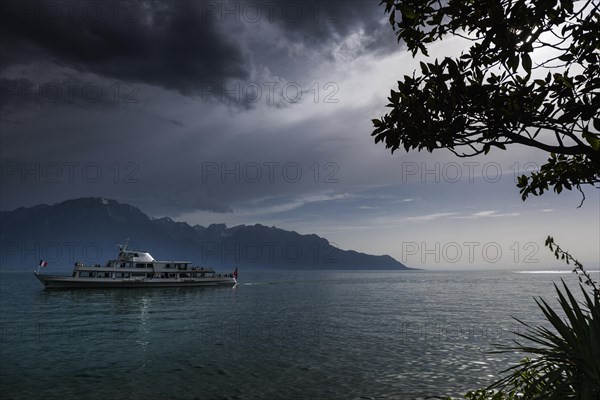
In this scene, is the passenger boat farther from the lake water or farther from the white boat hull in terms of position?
the lake water

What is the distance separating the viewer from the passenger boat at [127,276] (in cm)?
7475

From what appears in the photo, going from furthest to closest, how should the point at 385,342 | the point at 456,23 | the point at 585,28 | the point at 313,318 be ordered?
the point at 313,318
the point at 385,342
the point at 456,23
the point at 585,28

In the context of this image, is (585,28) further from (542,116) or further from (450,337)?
(450,337)

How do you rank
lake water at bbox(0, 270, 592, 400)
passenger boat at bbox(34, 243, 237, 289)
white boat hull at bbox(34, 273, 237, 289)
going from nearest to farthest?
lake water at bbox(0, 270, 592, 400)
white boat hull at bbox(34, 273, 237, 289)
passenger boat at bbox(34, 243, 237, 289)

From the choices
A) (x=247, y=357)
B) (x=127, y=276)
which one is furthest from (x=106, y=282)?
(x=247, y=357)

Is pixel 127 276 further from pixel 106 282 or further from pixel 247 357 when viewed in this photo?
pixel 247 357

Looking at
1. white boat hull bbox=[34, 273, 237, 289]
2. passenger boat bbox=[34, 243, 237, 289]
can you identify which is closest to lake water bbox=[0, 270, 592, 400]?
white boat hull bbox=[34, 273, 237, 289]

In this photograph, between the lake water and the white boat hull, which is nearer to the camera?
the lake water

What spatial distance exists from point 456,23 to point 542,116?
4.94 ft

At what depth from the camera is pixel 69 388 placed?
1642 cm

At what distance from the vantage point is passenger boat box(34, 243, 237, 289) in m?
74.8

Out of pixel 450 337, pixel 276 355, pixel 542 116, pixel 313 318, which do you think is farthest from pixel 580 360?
pixel 313 318

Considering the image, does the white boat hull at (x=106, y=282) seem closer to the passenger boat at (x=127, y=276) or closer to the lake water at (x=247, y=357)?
the passenger boat at (x=127, y=276)

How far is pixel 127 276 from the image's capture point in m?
79.6
